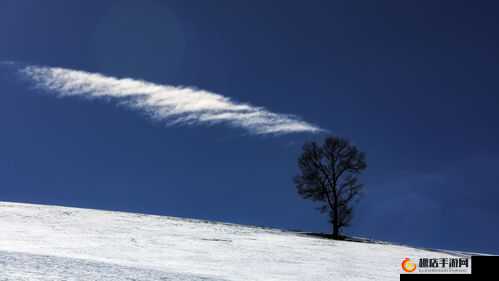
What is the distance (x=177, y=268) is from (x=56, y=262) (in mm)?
2740

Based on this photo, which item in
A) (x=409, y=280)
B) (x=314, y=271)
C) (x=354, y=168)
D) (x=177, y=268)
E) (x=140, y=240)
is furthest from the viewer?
(x=354, y=168)

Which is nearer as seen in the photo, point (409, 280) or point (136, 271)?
point (409, 280)

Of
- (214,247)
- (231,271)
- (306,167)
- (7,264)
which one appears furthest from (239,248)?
(306,167)

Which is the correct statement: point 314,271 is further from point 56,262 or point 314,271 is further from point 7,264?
point 7,264

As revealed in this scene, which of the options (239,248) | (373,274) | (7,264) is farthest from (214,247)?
(7,264)

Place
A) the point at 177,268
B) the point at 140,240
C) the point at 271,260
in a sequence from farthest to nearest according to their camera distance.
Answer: the point at 140,240
the point at 271,260
the point at 177,268

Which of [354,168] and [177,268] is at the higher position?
[354,168]

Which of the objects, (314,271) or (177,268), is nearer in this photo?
(177,268)

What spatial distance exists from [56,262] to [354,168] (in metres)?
34.5

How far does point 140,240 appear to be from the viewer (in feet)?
52.3

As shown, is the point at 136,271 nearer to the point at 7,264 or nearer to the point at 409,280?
the point at 7,264

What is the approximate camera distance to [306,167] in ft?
134

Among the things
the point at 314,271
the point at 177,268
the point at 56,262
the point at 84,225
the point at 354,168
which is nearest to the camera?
the point at 56,262

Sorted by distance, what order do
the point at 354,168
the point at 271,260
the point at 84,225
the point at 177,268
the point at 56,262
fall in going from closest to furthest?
the point at 56,262
the point at 177,268
the point at 271,260
the point at 84,225
the point at 354,168
